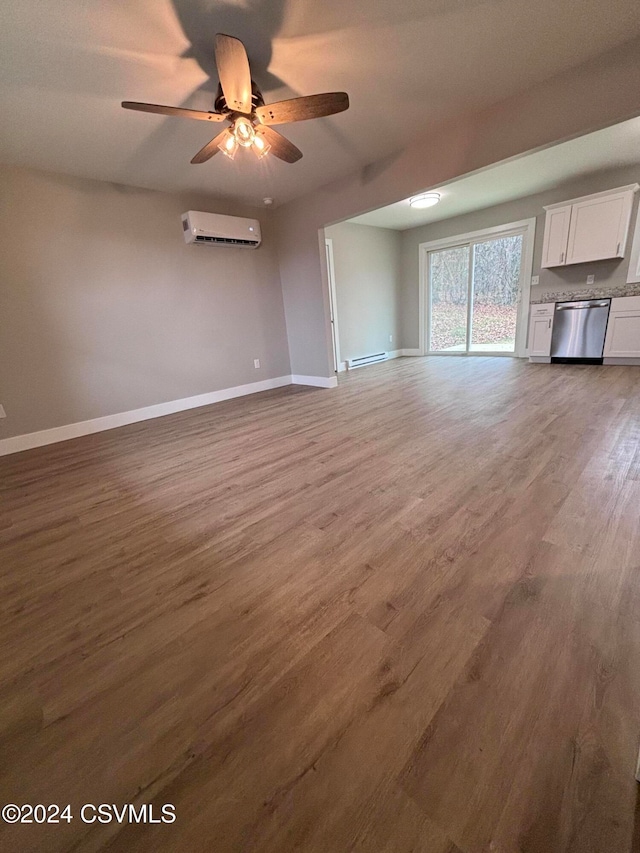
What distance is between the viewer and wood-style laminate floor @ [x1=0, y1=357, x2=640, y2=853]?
687mm

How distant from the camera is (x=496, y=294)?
573 cm

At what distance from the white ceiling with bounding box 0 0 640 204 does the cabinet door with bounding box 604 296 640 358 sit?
3.31 m

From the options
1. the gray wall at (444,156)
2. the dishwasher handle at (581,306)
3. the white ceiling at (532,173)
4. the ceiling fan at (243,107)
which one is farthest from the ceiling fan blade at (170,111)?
the dishwasher handle at (581,306)

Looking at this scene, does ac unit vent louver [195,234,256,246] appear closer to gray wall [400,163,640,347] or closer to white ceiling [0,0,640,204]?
white ceiling [0,0,640,204]

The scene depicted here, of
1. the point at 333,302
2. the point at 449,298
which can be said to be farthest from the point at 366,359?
the point at 449,298

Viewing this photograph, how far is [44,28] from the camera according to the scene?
1.61 meters

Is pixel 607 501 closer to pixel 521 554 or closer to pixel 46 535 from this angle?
pixel 521 554

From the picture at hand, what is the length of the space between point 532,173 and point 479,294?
2039mm

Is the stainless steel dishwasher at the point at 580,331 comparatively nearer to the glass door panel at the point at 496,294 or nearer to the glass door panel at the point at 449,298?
the glass door panel at the point at 496,294

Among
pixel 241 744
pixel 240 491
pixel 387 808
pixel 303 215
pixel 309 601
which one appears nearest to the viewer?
pixel 387 808

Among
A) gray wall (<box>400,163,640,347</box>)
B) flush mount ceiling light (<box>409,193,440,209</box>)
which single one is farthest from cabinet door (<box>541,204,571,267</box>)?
flush mount ceiling light (<box>409,193,440,209</box>)

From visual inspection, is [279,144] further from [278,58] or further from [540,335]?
[540,335]

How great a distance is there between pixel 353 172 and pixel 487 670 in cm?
428

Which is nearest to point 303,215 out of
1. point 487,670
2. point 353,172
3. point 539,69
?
point 353,172
